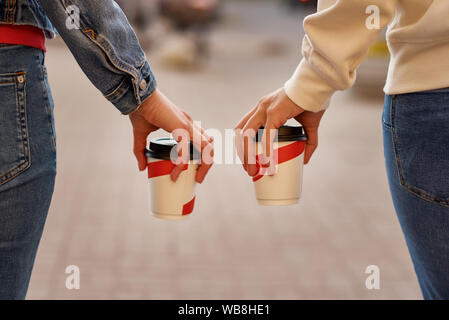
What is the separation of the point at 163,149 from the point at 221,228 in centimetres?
245

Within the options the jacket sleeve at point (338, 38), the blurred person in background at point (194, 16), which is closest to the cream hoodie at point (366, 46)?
the jacket sleeve at point (338, 38)

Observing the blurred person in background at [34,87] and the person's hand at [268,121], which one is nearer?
the blurred person in background at [34,87]

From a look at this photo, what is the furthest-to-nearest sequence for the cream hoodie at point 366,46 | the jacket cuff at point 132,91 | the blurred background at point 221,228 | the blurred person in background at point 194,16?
the blurred person in background at point 194,16, the blurred background at point 221,228, the jacket cuff at point 132,91, the cream hoodie at point 366,46

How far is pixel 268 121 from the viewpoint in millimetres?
1600

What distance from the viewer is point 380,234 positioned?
392cm

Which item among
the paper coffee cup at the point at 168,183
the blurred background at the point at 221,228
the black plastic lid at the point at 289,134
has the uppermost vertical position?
the black plastic lid at the point at 289,134

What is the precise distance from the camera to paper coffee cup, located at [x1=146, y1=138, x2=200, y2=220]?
1.64 m

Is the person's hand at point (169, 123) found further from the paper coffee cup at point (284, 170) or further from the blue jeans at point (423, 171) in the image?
the blue jeans at point (423, 171)

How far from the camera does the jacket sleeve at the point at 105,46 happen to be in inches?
52.5

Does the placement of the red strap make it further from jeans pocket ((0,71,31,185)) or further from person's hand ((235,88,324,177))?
person's hand ((235,88,324,177))

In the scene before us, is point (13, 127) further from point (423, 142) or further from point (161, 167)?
point (423, 142)

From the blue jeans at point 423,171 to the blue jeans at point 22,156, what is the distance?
2.74 ft

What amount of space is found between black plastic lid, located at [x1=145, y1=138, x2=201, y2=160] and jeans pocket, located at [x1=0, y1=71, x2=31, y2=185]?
42 centimetres

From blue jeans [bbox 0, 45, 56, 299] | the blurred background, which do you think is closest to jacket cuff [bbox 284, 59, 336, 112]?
blue jeans [bbox 0, 45, 56, 299]
